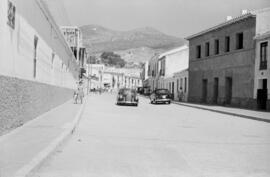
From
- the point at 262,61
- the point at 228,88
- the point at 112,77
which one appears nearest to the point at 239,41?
the point at 228,88

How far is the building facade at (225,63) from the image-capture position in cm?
3538

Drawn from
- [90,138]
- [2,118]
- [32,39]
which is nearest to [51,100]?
[32,39]

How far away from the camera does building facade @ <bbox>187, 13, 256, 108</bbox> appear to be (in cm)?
3538

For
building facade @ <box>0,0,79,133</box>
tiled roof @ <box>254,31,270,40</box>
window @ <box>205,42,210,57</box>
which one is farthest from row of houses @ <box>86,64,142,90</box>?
building facade @ <box>0,0,79,133</box>

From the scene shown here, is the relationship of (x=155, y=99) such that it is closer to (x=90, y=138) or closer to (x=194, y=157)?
(x=90, y=138)

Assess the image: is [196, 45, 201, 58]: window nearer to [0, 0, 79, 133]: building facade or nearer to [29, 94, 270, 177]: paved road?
[0, 0, 79, 133]: building facade

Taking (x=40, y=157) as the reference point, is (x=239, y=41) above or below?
above

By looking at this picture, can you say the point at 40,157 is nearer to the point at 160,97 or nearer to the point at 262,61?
the point at 262,61

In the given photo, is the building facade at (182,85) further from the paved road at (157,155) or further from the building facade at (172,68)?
the paved road at (157,155)

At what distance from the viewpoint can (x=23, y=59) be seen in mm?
13719

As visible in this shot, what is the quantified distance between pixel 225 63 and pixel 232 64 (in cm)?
163

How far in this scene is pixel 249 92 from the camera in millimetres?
34812

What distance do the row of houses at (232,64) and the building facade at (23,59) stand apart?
18.2m

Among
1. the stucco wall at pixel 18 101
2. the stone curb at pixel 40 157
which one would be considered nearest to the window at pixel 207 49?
the stucco wall at pixel 18 101
